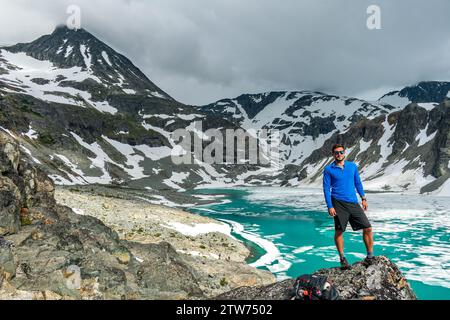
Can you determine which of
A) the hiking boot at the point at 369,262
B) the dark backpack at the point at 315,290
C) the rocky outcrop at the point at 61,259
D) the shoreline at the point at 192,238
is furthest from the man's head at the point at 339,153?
the shoreline at the point at 192,238

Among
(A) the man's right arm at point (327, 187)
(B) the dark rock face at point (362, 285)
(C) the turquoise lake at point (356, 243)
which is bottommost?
(C) the turquoise lake at point (356, 243)

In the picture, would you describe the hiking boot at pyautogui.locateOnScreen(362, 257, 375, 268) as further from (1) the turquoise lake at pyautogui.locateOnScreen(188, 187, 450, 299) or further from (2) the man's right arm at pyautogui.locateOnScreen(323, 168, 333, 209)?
(1) the turquoise lake at pyautogui.locateOnScreen(188, 187, 450, 299)

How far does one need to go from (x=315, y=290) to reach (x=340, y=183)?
4.12 m

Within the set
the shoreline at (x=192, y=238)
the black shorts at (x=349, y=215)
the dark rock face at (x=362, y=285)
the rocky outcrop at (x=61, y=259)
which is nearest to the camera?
the dark rock face at (x=362, y=285)

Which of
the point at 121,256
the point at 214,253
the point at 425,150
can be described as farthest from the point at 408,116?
the point at 121,256

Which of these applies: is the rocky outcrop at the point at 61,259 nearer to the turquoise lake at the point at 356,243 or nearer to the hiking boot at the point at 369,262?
the hiking boot at the point at 369,262

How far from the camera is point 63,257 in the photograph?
50.5ft

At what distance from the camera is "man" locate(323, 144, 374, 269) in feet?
36.9

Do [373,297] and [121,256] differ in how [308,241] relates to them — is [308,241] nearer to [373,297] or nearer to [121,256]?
[121,256]

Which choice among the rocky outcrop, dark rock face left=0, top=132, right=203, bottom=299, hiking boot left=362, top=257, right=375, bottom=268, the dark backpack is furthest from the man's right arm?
dark rock face left=0, top=132, right=203, bottom=299

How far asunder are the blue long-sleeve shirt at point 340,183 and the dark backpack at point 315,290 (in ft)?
10.3

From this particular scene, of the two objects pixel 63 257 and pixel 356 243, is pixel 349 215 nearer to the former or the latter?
pixel 63 257

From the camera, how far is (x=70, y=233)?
1855 cm

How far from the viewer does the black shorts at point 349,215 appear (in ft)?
36.9
